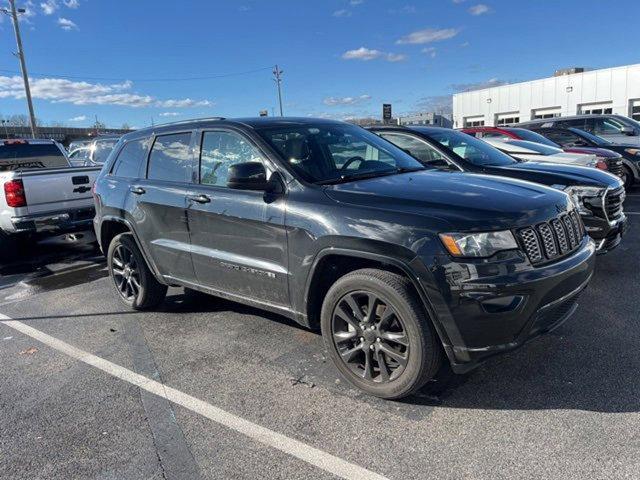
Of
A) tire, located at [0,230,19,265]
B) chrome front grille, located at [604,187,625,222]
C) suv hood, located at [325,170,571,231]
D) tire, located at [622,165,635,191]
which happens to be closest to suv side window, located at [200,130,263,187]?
suv hood, located at [325,170,571,231]

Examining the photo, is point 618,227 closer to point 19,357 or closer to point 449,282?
point 449,282

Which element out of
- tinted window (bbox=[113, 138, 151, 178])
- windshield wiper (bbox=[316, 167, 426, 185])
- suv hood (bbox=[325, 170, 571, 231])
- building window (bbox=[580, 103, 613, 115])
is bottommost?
suv hood (bbox=[325, 170, 571, 231])

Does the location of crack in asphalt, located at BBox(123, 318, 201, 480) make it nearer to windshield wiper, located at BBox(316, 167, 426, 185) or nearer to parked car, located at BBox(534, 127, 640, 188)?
windshield wiper, located at BBox(316, 167, 426, 185)

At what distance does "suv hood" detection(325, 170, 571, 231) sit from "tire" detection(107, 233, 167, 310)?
8.18ft

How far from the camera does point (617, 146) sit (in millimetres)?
11664

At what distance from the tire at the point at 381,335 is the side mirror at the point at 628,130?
12.9 m

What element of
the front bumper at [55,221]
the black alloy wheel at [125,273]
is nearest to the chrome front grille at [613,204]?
the black alloy wheel at [125,273]

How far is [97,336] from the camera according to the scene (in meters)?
4.70

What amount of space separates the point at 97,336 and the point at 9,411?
1.30 m

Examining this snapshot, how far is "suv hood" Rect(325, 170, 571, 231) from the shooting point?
2945 millimetres

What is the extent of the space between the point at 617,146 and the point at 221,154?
1065 centimetres

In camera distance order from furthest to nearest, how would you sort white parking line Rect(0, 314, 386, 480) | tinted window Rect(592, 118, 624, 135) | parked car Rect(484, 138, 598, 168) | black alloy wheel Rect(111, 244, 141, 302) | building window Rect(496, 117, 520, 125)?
building window Rect(496, 117, 520, 125) → tinted window Rect(592, 118, 624, 135) → parked car Rect(484, 138, 598, 168) → black alloy wheel Rect(111, 244, 141, 302) → white parking line Rect(0, 314, 386, 480)

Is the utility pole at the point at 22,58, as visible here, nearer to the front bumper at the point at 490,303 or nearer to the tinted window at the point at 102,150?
the tinted window at the point at 102,150

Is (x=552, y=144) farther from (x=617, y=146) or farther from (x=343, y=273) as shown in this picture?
(x=343, y=273)
